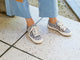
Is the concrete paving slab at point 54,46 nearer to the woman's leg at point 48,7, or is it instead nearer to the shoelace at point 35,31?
the shoelace at point 35,31

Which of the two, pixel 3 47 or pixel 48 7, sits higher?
pixel 48 7

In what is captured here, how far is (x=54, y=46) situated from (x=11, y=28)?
45 cm

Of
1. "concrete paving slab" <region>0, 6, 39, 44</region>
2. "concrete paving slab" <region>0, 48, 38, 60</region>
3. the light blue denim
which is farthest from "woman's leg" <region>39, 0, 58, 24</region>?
"concrete paving slab" <region>0, 48, 38, 60</region>

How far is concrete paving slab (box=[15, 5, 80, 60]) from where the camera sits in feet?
4.02

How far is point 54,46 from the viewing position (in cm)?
130

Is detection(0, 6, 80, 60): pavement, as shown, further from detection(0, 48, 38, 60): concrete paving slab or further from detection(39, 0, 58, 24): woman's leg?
A: detection(39, 0, 58, 24): woman's leg

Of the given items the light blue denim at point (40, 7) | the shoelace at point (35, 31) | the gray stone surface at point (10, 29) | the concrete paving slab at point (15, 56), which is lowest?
the concrete paving slab at point (15, 56)

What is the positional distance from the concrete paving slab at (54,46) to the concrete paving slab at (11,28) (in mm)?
79

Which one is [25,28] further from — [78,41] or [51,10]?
[78,41]

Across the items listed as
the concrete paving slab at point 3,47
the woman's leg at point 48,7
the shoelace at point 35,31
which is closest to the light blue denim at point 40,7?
the woman's leg at point 48,7

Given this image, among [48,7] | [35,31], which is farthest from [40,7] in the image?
[35,31]

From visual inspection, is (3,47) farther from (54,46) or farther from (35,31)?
(54,46)

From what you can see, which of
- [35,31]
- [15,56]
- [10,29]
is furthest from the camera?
[10,29]

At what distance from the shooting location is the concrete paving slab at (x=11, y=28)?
1.36m
